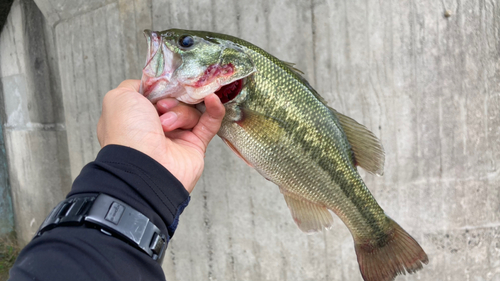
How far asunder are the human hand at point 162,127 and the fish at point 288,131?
0.21 feet

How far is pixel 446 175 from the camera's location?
2.18 metres

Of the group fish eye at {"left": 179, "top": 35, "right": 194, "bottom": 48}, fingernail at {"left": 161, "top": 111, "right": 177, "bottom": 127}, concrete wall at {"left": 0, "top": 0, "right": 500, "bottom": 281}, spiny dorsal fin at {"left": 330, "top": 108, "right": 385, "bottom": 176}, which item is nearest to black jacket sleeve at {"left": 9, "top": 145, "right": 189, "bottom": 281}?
fingernail at {"left": 161, "top": 111, "right": 177, "bottom": 127}

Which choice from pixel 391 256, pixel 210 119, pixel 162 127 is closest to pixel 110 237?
pixel 162 127

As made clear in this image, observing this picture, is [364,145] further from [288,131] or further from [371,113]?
[371,113]

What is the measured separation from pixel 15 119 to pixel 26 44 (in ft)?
2.88

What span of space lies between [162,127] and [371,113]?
1544 mm

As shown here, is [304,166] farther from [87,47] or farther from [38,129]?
[38,129]

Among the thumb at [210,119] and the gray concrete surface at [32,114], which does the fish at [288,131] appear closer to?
the thumb at [210,119]

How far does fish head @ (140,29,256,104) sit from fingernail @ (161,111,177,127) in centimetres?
7

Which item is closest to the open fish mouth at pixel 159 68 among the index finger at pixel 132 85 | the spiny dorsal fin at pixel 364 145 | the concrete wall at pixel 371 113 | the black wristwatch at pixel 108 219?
the index finger at pixel 132 85

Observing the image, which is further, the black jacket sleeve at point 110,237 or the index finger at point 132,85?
the index finger at point 132,85

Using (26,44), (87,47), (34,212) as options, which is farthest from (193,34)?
(34,212)

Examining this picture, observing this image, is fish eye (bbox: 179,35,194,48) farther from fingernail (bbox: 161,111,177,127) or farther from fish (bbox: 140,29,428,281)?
fingernail (bbox: 161,111,177,127)

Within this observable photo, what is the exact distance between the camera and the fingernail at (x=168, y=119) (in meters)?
1.23
